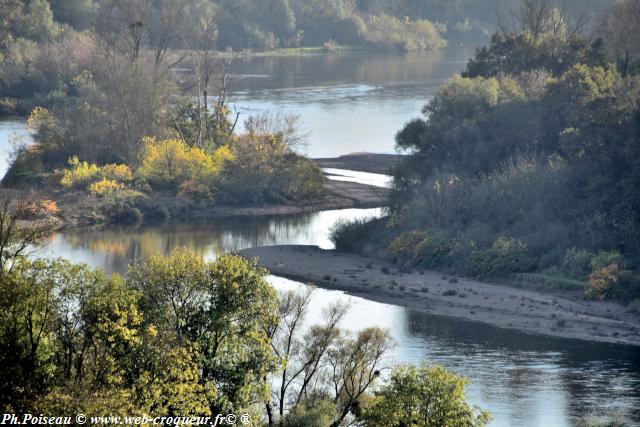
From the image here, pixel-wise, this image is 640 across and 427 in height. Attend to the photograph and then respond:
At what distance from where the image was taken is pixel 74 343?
1160 inches

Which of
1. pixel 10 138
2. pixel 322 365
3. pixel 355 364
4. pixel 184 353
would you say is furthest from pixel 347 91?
pixel 184 353

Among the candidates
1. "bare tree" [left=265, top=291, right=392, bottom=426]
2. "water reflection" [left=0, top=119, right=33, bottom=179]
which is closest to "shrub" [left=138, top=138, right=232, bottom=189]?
"water reflection" [left=0, top=119, right=33, bottom=179]

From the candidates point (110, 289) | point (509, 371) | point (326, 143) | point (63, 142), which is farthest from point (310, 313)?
point (326, 143)

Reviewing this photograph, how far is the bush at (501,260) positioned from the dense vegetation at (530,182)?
0.05m

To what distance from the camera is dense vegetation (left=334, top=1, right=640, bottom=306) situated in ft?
170

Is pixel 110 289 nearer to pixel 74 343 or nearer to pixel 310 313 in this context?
pixel 74 343

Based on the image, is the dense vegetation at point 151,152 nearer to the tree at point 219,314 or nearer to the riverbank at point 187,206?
the riverbank at point 187,206

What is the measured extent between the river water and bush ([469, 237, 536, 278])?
216 inches

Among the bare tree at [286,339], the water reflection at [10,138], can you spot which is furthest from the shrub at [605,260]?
the water reflection at [10,138]

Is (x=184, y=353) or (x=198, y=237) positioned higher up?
(x=184, y=353)

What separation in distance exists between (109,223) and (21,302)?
37.0m

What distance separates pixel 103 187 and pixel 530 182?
2289 cm

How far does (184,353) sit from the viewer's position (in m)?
28.4

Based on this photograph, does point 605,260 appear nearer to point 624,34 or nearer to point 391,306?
point 391,306
